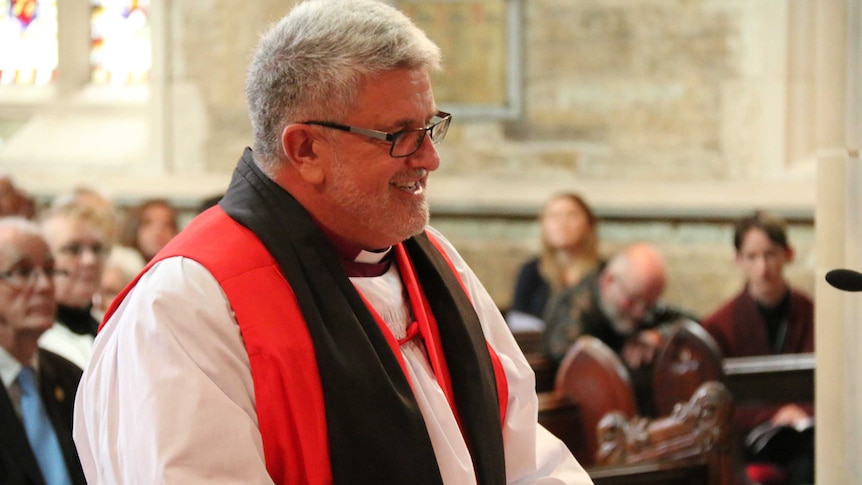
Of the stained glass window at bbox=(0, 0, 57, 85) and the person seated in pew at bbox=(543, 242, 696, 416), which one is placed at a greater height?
the stained glass window at bbox=(0, 0, 57, 85)

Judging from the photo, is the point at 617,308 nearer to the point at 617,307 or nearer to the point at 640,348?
the point at 617,307

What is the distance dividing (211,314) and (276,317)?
114 mm

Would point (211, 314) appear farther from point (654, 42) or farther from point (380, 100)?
point (654, 42)

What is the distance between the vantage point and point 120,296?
6.59 ft

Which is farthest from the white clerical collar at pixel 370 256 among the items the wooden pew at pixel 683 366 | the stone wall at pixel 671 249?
the stone wall at pixel 671 249

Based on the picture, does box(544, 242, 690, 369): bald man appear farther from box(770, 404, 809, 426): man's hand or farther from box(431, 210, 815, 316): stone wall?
box(431, 210, 815, 316): stone wall

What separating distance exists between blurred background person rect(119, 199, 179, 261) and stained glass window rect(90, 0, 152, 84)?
3.11 metres

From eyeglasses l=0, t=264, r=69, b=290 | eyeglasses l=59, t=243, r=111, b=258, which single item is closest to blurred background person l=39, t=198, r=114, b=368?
eyeglasses l=59, t=243, r=111, b=258

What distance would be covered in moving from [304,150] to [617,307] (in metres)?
3.92

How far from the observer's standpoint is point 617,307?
5.72 metres

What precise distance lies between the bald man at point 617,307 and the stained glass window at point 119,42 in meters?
5.31

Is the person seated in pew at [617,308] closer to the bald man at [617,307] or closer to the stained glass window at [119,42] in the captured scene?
the bald man at [617,307]

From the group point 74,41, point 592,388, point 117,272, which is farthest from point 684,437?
point 74,41

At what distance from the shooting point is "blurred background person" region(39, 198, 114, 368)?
Answer: 425 centimetres
